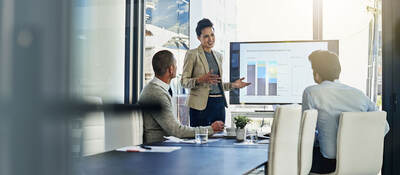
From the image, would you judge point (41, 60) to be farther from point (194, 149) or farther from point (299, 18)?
point (299, 18)

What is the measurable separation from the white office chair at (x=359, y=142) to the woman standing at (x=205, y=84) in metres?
1.23

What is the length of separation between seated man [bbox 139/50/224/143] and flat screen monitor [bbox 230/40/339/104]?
1.38 metres

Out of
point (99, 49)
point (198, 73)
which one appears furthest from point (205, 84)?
point (99, 49)

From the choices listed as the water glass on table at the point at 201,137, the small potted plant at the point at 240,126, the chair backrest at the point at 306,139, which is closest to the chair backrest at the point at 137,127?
the water glass on table at the point at 201,137

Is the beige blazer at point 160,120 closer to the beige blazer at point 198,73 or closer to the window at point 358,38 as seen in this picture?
the beige blazer at point 198,73

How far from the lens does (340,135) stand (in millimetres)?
2451

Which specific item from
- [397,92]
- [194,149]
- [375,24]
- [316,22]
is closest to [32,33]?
[194,149]

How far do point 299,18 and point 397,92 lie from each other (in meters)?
1.47

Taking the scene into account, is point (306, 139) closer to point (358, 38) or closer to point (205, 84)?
point (205, 84)

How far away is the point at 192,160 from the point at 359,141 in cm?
123

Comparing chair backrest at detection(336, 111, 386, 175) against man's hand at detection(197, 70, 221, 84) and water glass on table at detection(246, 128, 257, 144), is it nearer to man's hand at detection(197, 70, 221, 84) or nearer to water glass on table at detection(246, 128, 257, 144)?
water glass on table at detection(246, 128, 257, 144)

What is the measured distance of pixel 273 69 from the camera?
4070 millimetres

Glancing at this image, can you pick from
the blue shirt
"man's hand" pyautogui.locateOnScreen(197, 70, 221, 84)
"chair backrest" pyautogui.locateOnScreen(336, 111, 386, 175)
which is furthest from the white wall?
"man's hand" pyautogui.locateOnScreen(197, 70, 221, 84)

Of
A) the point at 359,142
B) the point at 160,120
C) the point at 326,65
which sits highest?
the point at 326,65
